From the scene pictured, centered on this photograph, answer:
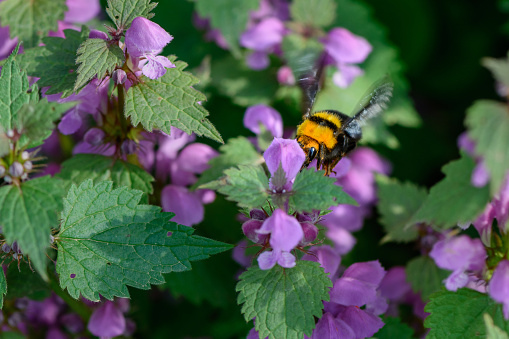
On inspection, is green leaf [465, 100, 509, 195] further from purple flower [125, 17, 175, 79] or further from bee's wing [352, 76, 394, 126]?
purple flower [125, 17, 175, 79]

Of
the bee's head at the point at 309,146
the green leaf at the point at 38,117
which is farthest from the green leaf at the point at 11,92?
the bee's head at the point at 309,146

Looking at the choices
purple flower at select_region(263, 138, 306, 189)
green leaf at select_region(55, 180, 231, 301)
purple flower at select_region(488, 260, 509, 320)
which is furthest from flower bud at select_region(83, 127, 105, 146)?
purple flower at select_region(488, 260, 509, 320)

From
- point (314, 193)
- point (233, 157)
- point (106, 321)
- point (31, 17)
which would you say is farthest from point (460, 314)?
point (31, 17)

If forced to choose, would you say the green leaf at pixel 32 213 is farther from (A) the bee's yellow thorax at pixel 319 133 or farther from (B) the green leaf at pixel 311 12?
(B) the green leaf at pixel 311 12

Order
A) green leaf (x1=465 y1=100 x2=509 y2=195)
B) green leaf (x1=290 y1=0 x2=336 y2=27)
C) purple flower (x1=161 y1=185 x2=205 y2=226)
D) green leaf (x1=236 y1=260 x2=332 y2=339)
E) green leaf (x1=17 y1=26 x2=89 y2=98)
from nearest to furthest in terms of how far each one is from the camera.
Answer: green leaf (x1=465 y1=100 x2=509 y2=195), green leaf (x1=236 y1=260 x2=332 y2=339), green leaf (x1=17 y1=26 x2=89 y2=98), purple flower (x1=161 y1=185 x2=205 y2=226), green leaf (x1=290 y1=0 x2=336 y2=27)

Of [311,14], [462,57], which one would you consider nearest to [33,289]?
[311,14]

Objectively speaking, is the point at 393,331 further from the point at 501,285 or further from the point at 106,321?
the point at 106,321
